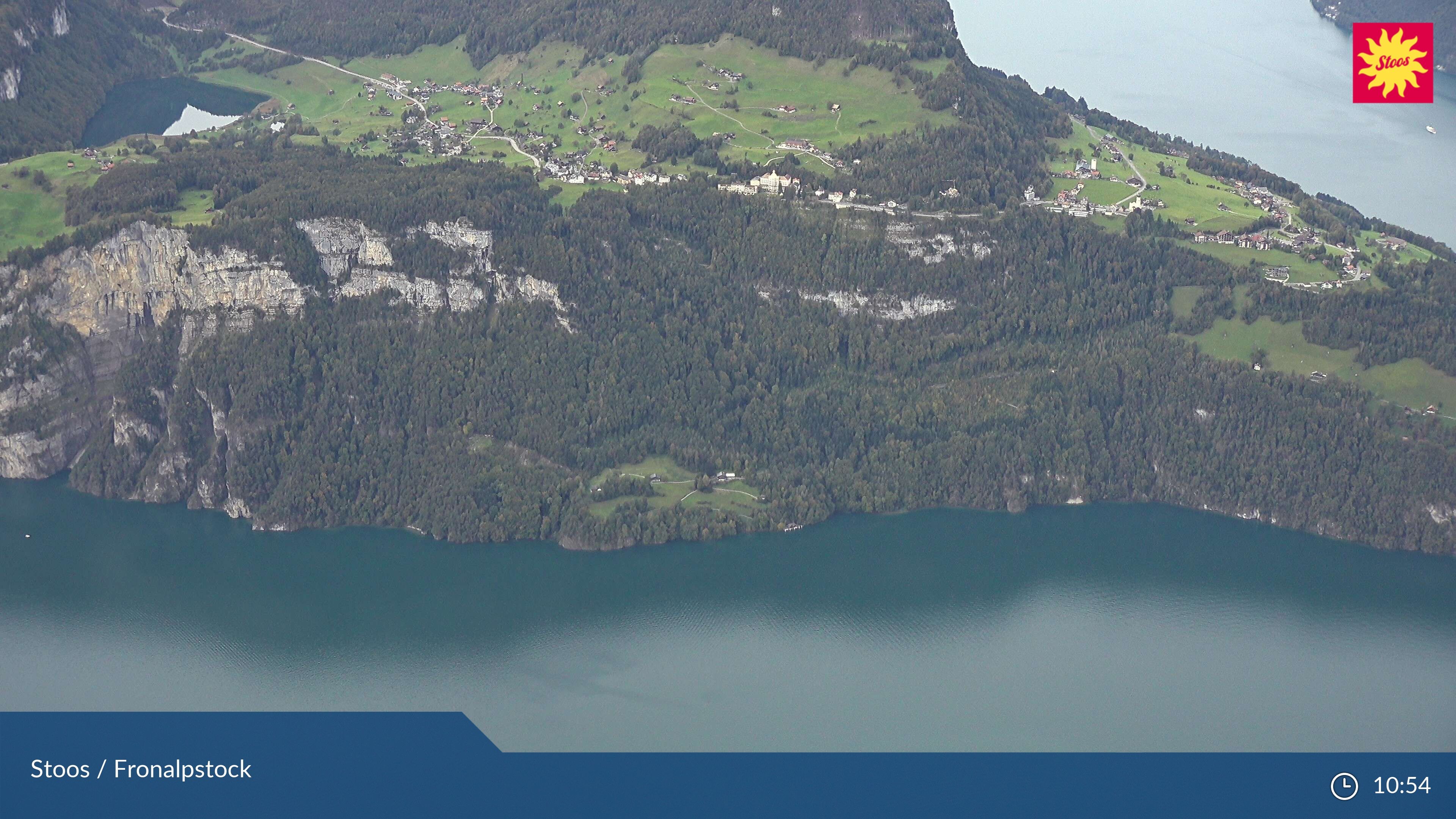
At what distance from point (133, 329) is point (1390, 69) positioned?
124 meters

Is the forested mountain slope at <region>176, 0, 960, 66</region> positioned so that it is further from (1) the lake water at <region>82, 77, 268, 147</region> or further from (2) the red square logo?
(2) the red square logo

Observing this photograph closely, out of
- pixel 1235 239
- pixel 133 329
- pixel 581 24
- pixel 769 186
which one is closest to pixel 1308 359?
pixel 1235 239

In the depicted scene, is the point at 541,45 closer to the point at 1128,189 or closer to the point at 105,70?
the point at 105,70

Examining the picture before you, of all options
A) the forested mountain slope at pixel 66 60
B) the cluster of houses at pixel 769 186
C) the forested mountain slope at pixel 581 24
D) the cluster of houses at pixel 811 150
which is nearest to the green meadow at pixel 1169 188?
the forested mountain slope at pixel 581 24

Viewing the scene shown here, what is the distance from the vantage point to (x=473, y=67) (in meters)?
151

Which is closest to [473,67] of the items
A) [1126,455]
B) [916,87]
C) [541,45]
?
[541,45]

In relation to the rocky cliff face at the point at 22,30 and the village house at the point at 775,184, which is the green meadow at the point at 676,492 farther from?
the rocky cliff face at the point at 22,30

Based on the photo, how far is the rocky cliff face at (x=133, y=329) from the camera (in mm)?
101500

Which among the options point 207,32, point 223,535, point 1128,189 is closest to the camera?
point 223,535

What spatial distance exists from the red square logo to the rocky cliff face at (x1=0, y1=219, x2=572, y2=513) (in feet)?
352

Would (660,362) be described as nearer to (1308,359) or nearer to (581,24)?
(1308,359)

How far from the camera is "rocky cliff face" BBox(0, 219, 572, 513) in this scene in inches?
3996

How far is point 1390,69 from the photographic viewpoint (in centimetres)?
17675

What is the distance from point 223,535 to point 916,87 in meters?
56.2
